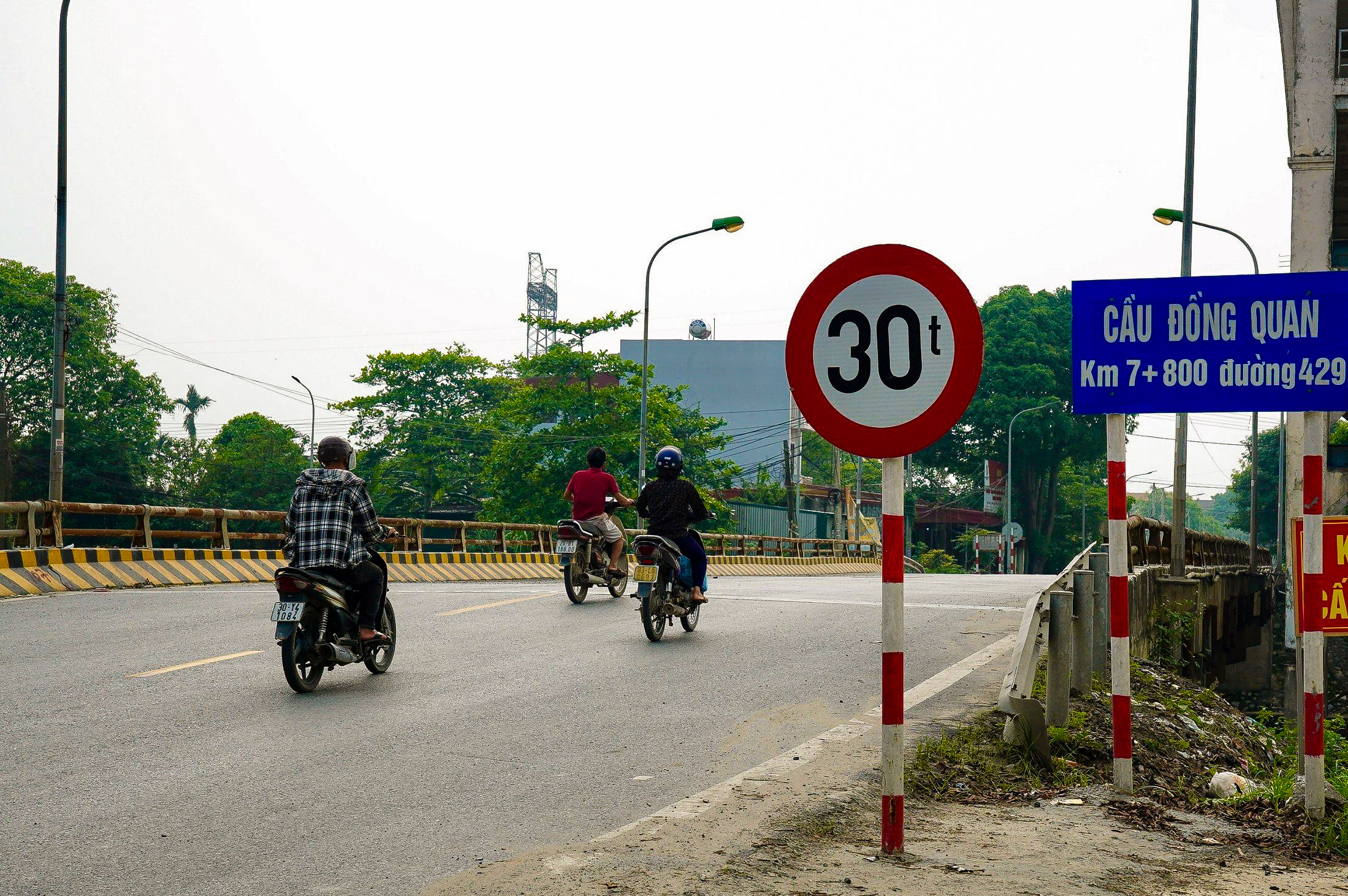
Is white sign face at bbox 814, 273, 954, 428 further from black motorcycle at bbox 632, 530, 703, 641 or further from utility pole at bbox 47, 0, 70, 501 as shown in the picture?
utility pole at bbox 47, 0, 70, 501

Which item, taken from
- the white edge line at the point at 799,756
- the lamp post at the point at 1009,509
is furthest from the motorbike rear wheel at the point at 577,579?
the lamp post at the point at 1009,509

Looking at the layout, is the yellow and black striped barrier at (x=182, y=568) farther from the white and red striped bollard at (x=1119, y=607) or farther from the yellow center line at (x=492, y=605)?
the white and red striped bollard at (x=1119, y=607)

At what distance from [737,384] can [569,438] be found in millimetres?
27411

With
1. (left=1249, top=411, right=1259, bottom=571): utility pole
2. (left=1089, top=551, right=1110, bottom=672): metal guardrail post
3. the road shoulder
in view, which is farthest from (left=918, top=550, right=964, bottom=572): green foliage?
the road shoulder

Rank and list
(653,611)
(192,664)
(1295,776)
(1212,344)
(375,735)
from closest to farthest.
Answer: (1212,344) → (1295,776) → (375,735) → (192,664) → (653,611)

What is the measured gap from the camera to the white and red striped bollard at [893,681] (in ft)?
14.7

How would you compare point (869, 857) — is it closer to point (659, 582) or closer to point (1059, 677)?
point (1059, 677)

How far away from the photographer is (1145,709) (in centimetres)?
893

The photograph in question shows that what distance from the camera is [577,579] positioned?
14.8 meters

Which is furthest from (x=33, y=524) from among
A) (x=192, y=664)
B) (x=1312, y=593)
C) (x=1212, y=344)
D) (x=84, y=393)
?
(x=84, y=393)

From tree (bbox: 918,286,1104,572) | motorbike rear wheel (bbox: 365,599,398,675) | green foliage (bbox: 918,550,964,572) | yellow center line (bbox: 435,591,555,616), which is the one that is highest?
tree (bbox: 918,286,1104,572)

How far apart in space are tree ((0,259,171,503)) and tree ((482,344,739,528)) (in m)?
13.6

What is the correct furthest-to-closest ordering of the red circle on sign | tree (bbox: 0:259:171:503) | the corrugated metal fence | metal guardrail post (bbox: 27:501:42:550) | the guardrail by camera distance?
the corrugated metal fence
tree (bbox: 0:259:171:503)
the guardrail
metal guardrail post (bbox: 27:501:42:550)
the red circle on sign

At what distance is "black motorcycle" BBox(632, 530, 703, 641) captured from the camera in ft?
36.8
